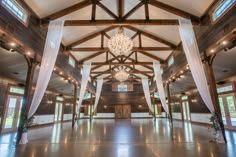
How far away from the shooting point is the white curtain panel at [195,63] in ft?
14.6

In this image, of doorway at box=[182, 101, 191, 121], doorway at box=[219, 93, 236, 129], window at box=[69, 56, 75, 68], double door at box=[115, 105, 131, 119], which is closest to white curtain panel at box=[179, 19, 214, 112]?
doorway at box=[219, 93, 236, 129]

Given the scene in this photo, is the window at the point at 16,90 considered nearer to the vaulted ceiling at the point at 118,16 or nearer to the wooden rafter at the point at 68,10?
the vaulted ceiling at the point at 118,16

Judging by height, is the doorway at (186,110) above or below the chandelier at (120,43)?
below

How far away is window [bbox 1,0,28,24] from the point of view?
12.4 ft

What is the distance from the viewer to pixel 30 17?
15.9 ft

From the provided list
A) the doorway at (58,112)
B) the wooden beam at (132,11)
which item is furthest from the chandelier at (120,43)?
the doorway at (58,112)

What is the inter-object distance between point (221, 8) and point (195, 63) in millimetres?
1760

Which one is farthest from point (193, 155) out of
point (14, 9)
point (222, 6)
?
point (14, 9)

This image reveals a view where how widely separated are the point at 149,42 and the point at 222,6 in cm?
452

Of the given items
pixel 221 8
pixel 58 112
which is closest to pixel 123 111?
pixel 58 112

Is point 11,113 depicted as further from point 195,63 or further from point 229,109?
point 229,109

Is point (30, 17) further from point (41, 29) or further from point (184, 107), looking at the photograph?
point (184, 107)

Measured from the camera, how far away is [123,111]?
18250 millimetres

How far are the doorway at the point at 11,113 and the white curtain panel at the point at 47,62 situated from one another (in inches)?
147
